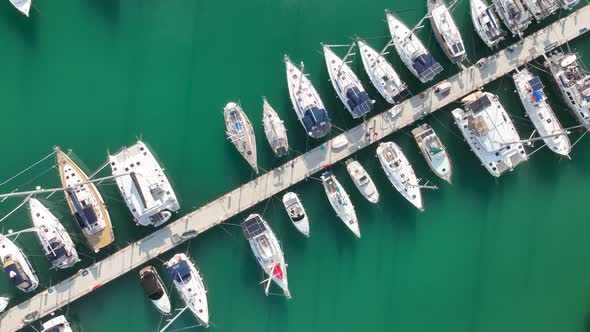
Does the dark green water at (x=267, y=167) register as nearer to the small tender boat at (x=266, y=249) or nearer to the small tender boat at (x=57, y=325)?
the small tender boat at (x=57, y=325)

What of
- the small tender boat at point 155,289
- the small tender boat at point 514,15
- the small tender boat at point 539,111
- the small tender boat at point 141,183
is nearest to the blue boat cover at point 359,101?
the small tender boat at point 539,111

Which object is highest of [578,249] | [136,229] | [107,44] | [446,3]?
[107,44]

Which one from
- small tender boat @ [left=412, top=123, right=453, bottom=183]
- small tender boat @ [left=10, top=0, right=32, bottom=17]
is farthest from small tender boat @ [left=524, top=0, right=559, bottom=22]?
small tender boat @ [left=10, top=0, right=32, bottom=17]

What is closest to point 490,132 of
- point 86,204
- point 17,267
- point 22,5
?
point 86,204

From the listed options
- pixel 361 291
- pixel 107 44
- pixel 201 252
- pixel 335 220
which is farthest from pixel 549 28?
pixel 107 44

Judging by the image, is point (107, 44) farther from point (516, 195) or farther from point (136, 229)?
point (516, 195)

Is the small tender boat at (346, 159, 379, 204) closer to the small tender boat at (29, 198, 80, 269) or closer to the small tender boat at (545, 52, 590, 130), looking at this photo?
the small tender boat at (545, 52, 590, 130)

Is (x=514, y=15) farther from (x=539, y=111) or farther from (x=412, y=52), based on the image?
(x=412, y=52)
